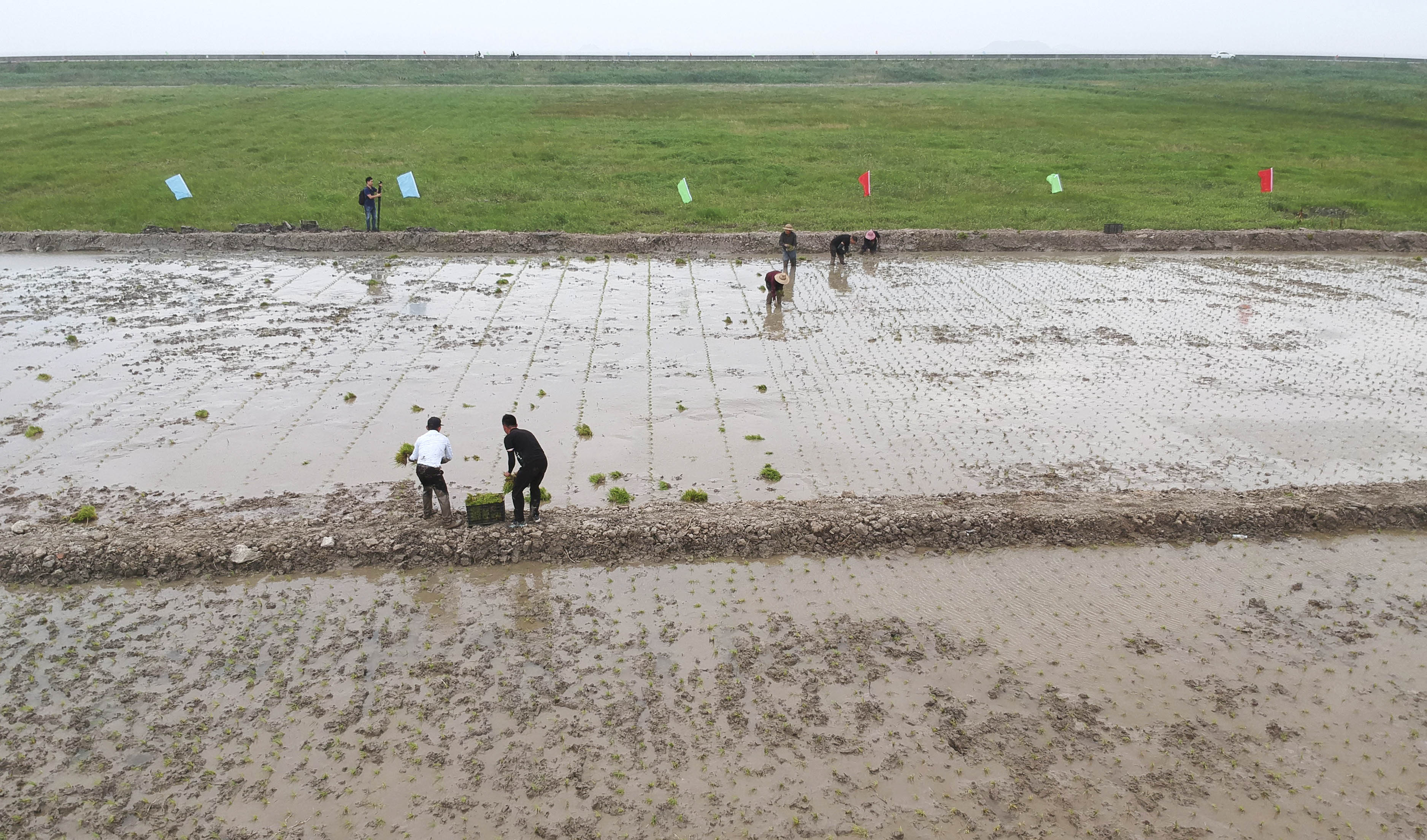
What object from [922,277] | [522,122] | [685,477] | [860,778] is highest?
[522,122]

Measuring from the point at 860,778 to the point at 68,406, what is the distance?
1341 centimetres

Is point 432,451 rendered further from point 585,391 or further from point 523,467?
point 585,391

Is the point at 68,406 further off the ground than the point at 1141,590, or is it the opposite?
the point at 68,406

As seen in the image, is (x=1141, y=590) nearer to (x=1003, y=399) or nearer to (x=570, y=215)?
(x=1003, y=399)

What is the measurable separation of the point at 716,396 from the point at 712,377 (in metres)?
0.98

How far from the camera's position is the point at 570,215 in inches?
1097

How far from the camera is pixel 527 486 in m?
10.2

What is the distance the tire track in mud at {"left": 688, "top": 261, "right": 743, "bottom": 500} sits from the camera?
11648mm

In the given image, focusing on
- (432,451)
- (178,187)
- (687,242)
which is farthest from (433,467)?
(178,187)

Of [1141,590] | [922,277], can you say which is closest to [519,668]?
[1141,590]

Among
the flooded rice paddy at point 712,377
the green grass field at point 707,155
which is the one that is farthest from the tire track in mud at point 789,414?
the green grass field at point 707,155

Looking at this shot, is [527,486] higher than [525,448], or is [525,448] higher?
[525,448]

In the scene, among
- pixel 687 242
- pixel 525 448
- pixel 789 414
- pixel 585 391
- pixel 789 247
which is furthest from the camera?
pixel 687 242

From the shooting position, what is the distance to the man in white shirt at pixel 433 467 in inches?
394
